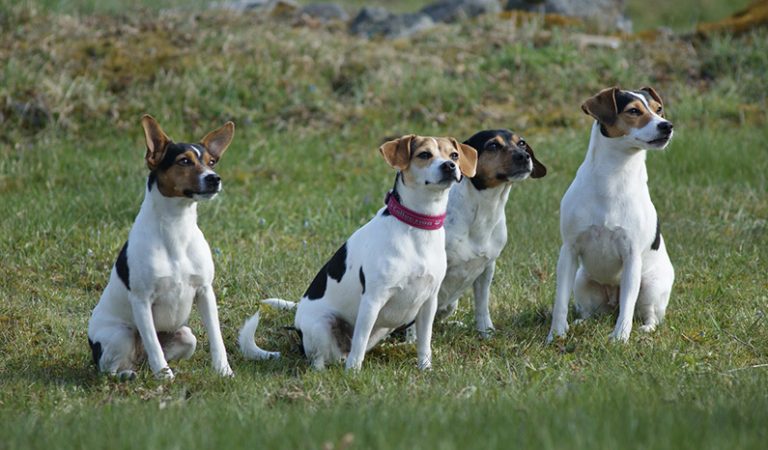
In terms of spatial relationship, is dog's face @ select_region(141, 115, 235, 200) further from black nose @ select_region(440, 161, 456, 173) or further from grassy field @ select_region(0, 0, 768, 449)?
black nose @ select_region(440, 161, 456, 173)

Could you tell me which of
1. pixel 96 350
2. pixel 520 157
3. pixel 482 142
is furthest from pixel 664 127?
pixel 96 350

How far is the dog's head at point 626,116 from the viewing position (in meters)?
6.29

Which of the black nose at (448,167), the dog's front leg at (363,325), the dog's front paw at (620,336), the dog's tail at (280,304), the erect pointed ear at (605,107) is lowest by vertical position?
the dog's tail at (280,304)

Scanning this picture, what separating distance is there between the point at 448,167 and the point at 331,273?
39.8 inches

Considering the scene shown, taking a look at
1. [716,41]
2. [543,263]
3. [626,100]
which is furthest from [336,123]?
[626,100]

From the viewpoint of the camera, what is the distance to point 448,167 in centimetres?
573

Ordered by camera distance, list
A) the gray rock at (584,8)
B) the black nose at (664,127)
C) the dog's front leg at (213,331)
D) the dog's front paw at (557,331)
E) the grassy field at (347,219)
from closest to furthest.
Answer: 1. the grassy field at (347,219)
2. the dog's front leg at (213,331)
3. the black nose at (664,127)
4. the dog's front paw at (557,331)
5. the gray rock at (584,8)

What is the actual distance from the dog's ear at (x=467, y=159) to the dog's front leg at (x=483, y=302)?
35.9 inches

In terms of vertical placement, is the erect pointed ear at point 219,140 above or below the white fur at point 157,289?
above

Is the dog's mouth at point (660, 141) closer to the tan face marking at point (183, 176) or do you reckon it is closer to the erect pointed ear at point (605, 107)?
the erect pointed ear at point (605, 107)

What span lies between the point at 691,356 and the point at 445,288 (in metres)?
1.55

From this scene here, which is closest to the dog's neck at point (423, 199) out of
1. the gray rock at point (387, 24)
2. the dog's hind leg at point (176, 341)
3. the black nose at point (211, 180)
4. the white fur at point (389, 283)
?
the white fur at point (389, 283)

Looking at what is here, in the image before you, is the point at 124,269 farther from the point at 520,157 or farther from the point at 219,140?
the point at 520,157

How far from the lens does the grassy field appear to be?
4.62m
